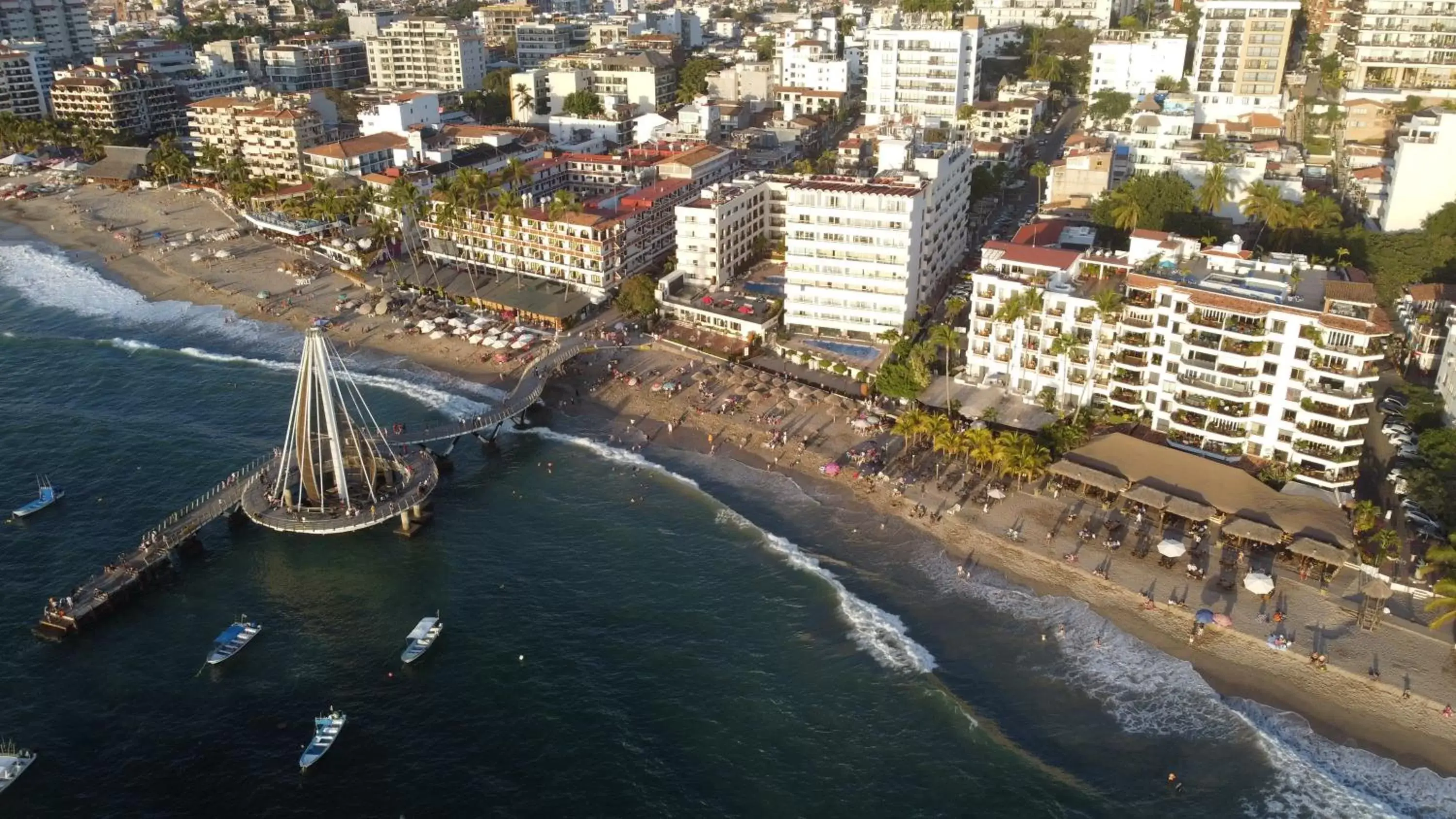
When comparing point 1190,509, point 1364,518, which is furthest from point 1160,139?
point 1190,509

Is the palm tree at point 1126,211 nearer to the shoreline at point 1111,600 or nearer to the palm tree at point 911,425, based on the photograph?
the palm tree at point 911,425

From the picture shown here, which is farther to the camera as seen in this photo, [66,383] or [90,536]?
[66,383]

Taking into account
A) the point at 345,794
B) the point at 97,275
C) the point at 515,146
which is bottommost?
the point at 345,794

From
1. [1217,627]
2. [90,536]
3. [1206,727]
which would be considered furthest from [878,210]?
[90,536]

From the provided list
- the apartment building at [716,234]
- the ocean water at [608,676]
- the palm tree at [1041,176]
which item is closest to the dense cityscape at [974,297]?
the apartment building at [716,234]

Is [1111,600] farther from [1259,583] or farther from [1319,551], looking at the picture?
[1319,551]

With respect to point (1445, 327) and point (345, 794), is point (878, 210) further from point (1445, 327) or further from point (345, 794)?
point (345, 794)

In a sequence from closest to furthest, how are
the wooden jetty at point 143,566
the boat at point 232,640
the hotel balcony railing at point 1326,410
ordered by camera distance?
the boat at point 232,640
the wooden jetty at point 143,566
the hotel balcony railing at point 1326,410
